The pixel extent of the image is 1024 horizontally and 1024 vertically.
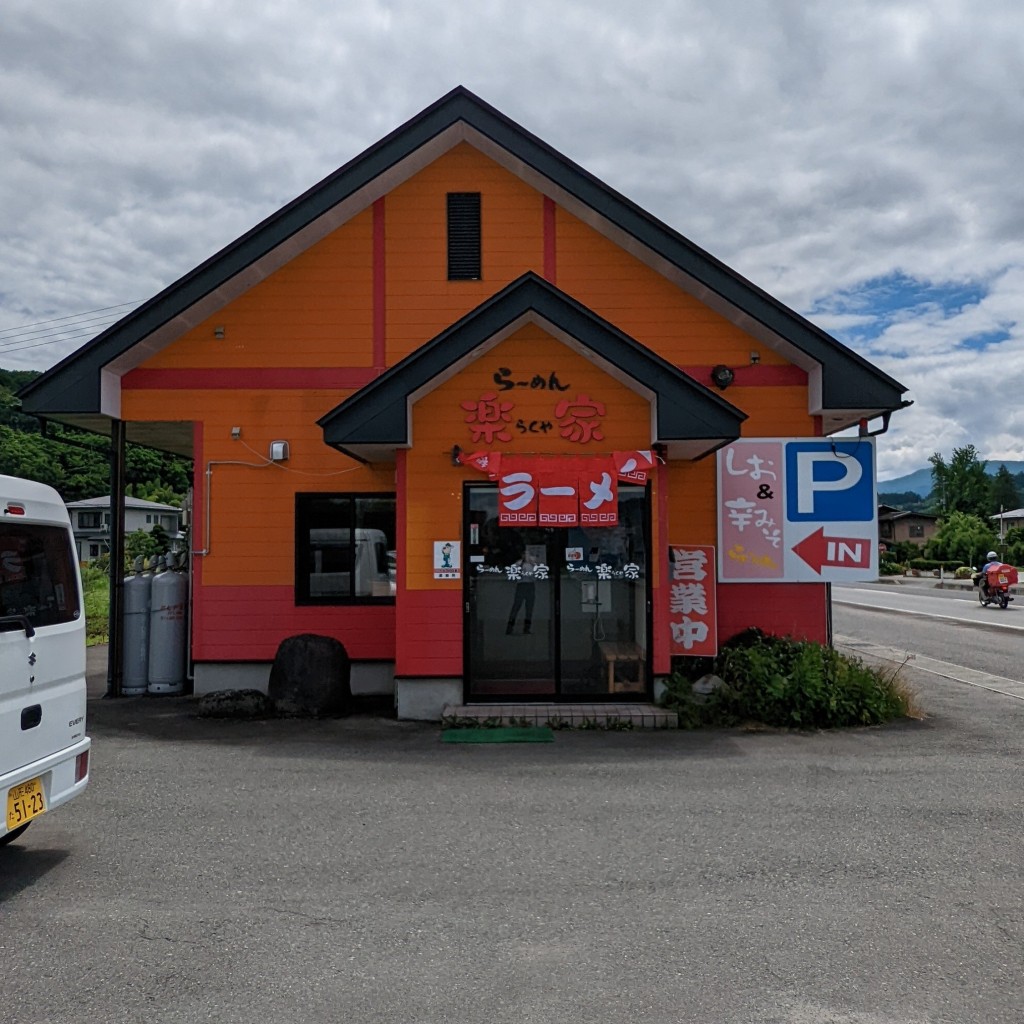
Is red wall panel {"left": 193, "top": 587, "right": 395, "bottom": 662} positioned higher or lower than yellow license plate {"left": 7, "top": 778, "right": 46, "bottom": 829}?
higher

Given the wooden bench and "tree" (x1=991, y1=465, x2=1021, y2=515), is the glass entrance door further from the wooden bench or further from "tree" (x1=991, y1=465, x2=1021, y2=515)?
"tree" (x1=991, y1=465, x2=1021, y2=515)

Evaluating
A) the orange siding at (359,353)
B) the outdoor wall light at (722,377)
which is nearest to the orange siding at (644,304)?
the orange siding at (359,353)

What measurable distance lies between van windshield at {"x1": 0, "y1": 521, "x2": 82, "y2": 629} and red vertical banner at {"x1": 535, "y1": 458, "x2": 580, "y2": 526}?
466 centimetres

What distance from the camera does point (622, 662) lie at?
372 inches

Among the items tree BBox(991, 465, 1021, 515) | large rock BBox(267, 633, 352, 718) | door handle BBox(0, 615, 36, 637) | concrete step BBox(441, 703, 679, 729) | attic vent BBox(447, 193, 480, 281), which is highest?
tree BBox(991, 465, 1021, 515)

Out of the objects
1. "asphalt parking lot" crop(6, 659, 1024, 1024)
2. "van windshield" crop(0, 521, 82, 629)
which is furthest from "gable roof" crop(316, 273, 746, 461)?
"van windshield" crop(0, 521, 82, 629)

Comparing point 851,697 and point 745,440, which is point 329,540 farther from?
Result: point 851,697

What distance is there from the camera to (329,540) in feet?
35.8

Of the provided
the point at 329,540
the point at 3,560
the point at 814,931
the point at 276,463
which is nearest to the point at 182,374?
the point at 276,463

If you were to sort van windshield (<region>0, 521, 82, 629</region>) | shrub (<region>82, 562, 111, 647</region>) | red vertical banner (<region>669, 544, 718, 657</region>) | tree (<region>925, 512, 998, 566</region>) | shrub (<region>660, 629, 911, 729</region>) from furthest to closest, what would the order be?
1. tree (<region>925, 512, 998, 566</region>)
2. shrub (<region>82, 562, 111, 647</region>)
3. red vertical banner (<region>669, 544, 718, 657</region>)
4. shrub (<region>660, 629, 911, 729</region>)
5. van windshield (<region>0, 521, 82, 629</region>)

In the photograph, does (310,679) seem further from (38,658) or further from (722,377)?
(722,377)

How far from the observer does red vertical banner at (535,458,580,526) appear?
29.8 feet

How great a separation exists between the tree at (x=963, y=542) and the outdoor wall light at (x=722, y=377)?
49713 mm

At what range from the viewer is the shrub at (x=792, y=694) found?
8969 millimetres
